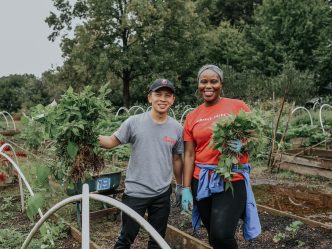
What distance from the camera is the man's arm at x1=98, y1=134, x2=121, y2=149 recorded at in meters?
3.35

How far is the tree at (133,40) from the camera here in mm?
23234

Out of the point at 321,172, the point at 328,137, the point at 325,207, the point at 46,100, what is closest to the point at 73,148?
the point at 325,207

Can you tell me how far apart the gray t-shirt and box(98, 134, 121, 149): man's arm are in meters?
0.04

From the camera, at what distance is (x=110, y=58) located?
2348 cm

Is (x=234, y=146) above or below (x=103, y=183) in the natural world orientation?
above

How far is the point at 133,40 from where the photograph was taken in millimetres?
24641

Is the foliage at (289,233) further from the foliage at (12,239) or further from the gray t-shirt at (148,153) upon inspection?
the foliage at (12,239)

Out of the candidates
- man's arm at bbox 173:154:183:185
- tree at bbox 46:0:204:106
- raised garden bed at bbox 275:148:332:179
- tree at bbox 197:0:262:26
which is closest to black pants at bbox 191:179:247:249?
man's arm at bbox 173:154:183:185

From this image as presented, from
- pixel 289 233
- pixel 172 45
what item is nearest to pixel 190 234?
pixel 289 233

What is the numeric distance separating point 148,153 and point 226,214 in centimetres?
75

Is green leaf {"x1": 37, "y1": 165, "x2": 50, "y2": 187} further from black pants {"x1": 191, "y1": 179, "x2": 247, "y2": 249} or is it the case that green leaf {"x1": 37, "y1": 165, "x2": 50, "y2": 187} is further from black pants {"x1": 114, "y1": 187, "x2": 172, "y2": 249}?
black pants {"x1": 191, "y1": 179, "x2": 247, "y2": 249}

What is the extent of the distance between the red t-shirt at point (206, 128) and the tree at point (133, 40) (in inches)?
784

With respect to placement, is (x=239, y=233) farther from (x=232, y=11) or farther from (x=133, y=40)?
(x=232, y=11)

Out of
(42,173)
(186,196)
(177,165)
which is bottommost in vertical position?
(186,196)
